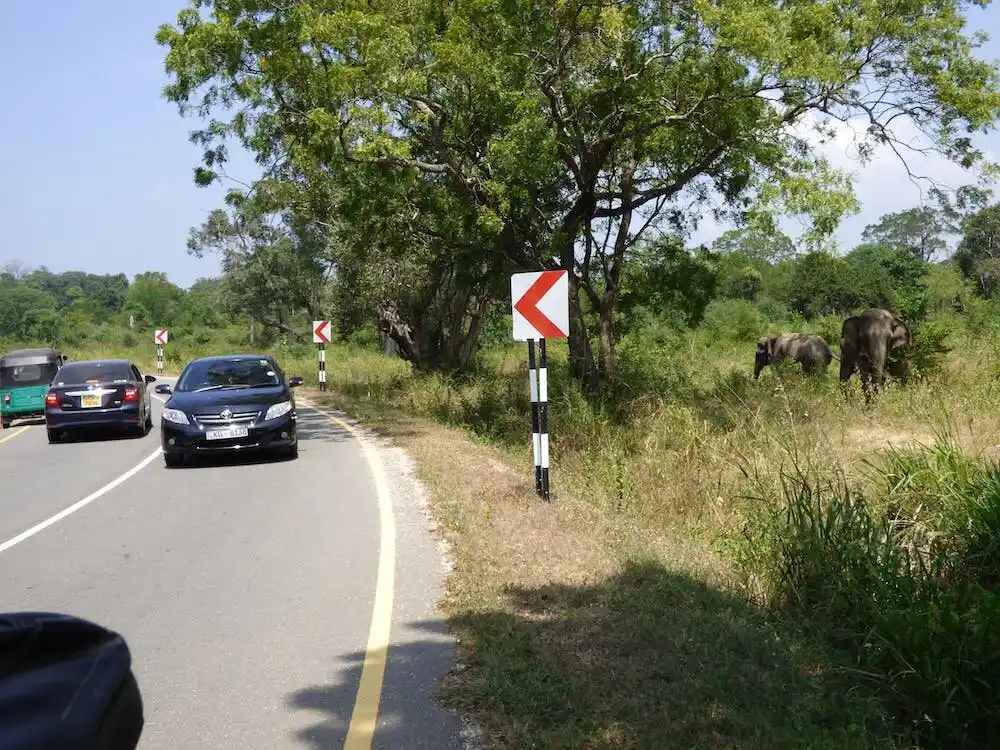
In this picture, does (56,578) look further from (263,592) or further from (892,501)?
(892,501)

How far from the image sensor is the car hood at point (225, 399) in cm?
1402

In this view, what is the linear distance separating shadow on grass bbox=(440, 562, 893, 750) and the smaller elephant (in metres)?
Result: 19.2

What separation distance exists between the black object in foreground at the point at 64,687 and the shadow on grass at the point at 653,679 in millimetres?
2499

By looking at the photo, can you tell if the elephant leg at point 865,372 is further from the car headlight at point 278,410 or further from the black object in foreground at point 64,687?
the black object in foreground at point 64,687

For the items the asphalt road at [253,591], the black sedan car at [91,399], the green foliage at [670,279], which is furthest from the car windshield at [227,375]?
the green foliage at [670,279]

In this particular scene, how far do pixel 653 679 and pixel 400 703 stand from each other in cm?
127

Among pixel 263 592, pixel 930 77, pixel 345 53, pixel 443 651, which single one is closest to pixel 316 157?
pixel 345 53

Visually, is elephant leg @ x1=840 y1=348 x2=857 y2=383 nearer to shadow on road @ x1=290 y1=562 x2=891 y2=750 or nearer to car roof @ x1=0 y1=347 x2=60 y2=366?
shadow on road @ x1=290 y1=562 x2=891 y2=750

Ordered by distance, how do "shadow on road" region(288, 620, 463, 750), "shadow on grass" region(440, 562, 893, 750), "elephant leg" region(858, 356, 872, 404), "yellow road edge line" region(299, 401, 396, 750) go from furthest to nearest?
"elephant leg" region(858, 356, 872, 404)
"yellow road edge line" region(299, 401, 396, 750)
"shadow on road" region(288, 620, 463, 750)
"shadow on grass" region(440, 562, 893, 750)

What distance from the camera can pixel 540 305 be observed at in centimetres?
974

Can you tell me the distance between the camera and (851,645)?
594 centimetres

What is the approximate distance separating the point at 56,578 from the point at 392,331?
71.9ft

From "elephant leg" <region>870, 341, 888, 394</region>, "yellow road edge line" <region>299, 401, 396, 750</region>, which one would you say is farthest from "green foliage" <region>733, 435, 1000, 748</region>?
"elephant leg" <region>870, 341, 888, 394</region>

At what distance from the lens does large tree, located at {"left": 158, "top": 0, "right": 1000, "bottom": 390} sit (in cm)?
1520
